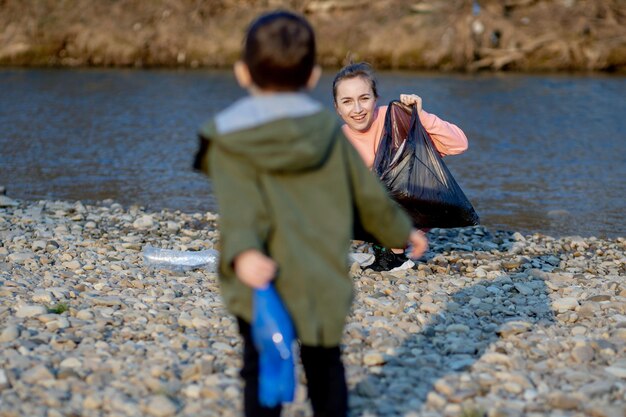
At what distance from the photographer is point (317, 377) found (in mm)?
3070

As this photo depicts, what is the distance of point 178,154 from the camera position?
1285 cm

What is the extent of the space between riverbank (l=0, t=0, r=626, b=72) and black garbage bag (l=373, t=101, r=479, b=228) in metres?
16.9

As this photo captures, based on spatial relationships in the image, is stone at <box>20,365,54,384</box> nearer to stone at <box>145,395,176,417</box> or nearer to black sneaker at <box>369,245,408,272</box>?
stone at <box>145,395,176,417</box>

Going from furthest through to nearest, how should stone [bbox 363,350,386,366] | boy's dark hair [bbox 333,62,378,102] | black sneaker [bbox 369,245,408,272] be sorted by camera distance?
black sneaker [bbox 369,245,408,272] < boy's dark hair [bbox 333,62,378,102] < stone [bbox 363,350,386,366]

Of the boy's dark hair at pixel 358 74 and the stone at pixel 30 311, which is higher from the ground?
the boy's dark hair at pixel 358 74

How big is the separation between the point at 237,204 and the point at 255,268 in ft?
0.73

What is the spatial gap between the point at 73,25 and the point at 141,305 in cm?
2180

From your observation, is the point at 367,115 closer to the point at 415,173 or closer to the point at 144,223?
the point at 415,173

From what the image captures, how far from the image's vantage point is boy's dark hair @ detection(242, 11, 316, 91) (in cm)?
268

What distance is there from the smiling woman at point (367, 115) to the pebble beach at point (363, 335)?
0.92 m

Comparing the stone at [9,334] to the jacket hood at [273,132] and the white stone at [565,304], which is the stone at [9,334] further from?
the white stone at [565,304]

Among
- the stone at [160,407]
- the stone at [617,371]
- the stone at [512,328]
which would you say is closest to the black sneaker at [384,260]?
the stone at [512,328]

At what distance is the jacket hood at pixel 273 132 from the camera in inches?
107

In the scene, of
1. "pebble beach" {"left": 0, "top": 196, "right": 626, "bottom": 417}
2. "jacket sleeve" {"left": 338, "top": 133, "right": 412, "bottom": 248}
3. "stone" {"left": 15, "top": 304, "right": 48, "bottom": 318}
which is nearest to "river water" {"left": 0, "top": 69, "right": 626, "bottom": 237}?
"pebble beach" {"left": 0, "top": 196, "right": 626, "bottom": 417}
